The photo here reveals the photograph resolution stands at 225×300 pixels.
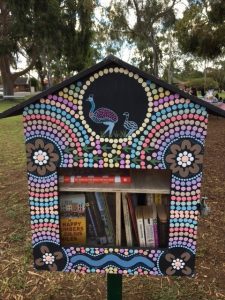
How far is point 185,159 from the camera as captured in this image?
2090 millimetres

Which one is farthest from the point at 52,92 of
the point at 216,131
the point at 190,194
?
the point at 216,131

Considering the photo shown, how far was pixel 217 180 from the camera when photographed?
6652 mm

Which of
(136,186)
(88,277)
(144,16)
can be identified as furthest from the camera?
(144,16)

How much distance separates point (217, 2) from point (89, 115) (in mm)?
9126

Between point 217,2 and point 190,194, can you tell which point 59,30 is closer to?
point 217,2

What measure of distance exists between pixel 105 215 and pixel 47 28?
24.2 meters

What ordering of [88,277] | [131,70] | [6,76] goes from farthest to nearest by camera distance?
[6,76], [88,277], [131,70]

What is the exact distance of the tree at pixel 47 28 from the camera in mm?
23609

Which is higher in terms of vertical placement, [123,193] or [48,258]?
[123,193]

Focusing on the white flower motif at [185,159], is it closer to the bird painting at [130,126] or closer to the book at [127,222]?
the bird painting at [130,126]

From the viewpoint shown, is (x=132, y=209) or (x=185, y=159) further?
(x=132, y=209)

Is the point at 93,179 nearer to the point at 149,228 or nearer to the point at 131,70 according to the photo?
the point at 149,228

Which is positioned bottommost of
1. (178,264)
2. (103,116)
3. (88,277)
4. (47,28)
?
(88,277)

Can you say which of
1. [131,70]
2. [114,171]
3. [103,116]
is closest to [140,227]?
[114,171]
